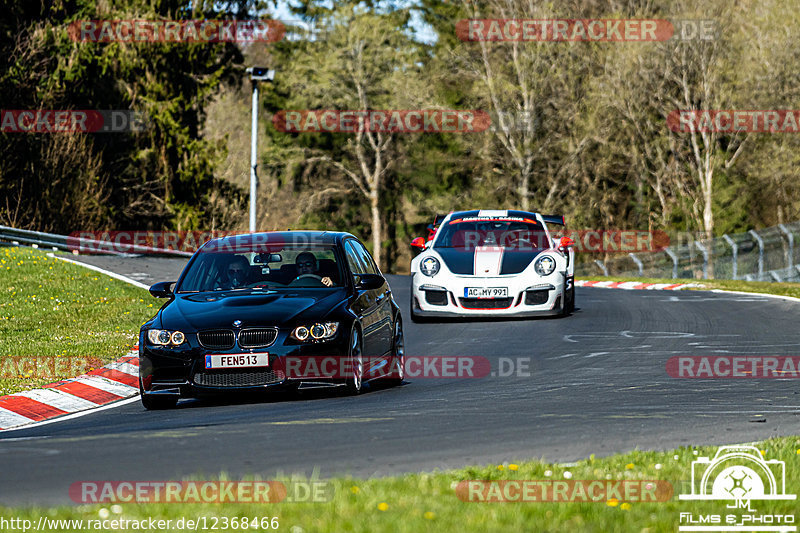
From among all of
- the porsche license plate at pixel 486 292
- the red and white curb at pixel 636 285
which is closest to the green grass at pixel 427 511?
the porsche license plate at pixel 486 292

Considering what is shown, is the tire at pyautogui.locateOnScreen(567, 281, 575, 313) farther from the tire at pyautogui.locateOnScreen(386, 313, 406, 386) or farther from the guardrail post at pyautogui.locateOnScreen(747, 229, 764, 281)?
the guardrail post at pyautogui.locateOnScreen(747, 229, 764, 281)

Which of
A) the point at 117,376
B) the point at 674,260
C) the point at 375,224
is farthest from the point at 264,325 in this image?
the point at 375,224

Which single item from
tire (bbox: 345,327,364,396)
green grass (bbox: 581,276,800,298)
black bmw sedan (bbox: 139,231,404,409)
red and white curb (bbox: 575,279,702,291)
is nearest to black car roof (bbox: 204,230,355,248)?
black bmw sedan (bbox: 139,231,404,409)

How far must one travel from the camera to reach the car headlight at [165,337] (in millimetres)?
9727

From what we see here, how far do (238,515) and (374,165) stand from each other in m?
58.0

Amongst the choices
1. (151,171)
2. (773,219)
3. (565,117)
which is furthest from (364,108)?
(773,219)

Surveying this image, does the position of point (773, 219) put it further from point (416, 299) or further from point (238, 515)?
point (238, 515)

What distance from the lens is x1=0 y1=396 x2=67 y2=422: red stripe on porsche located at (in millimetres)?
10130

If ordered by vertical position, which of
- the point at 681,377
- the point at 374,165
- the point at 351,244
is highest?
the point at 374,165

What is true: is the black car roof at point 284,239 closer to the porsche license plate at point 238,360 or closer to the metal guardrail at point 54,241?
the porsche license plate at point 238,360

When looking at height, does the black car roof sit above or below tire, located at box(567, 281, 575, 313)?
above

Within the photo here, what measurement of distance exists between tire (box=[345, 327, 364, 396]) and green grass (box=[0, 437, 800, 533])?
3747 mm

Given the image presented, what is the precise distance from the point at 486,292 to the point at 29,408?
8.08 meters

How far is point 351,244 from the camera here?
11.9 m
